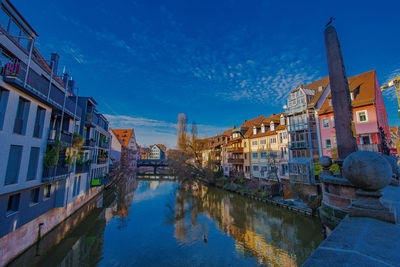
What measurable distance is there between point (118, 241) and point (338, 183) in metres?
14.8

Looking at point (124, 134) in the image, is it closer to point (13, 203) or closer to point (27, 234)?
point (27, 234)

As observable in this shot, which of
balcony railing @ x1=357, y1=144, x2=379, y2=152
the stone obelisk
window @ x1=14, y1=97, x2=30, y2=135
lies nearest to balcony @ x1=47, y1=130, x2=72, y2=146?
window @ x1=14, y1=97, x2=30, y2=135

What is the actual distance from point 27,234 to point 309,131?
27.7 meters

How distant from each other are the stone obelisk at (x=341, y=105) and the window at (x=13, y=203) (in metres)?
16.8

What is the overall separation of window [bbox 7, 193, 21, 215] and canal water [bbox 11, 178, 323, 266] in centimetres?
275

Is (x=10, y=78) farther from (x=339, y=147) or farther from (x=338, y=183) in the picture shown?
(x=339, y=147)

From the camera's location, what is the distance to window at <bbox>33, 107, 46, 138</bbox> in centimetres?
1126

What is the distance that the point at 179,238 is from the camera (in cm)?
1451

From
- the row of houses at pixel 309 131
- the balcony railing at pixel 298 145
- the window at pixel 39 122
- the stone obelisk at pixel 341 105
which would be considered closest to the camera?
the stone obelisk at pixel 341 105

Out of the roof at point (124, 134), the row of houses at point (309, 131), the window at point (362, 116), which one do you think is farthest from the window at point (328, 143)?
the roof at point (124, 134)

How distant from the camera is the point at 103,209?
21656 millimetres

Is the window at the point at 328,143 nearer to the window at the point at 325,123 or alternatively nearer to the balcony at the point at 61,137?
the window at the point at 325,123

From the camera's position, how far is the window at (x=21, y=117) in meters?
9.70

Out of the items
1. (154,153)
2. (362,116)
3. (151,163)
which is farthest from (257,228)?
(154,153)
